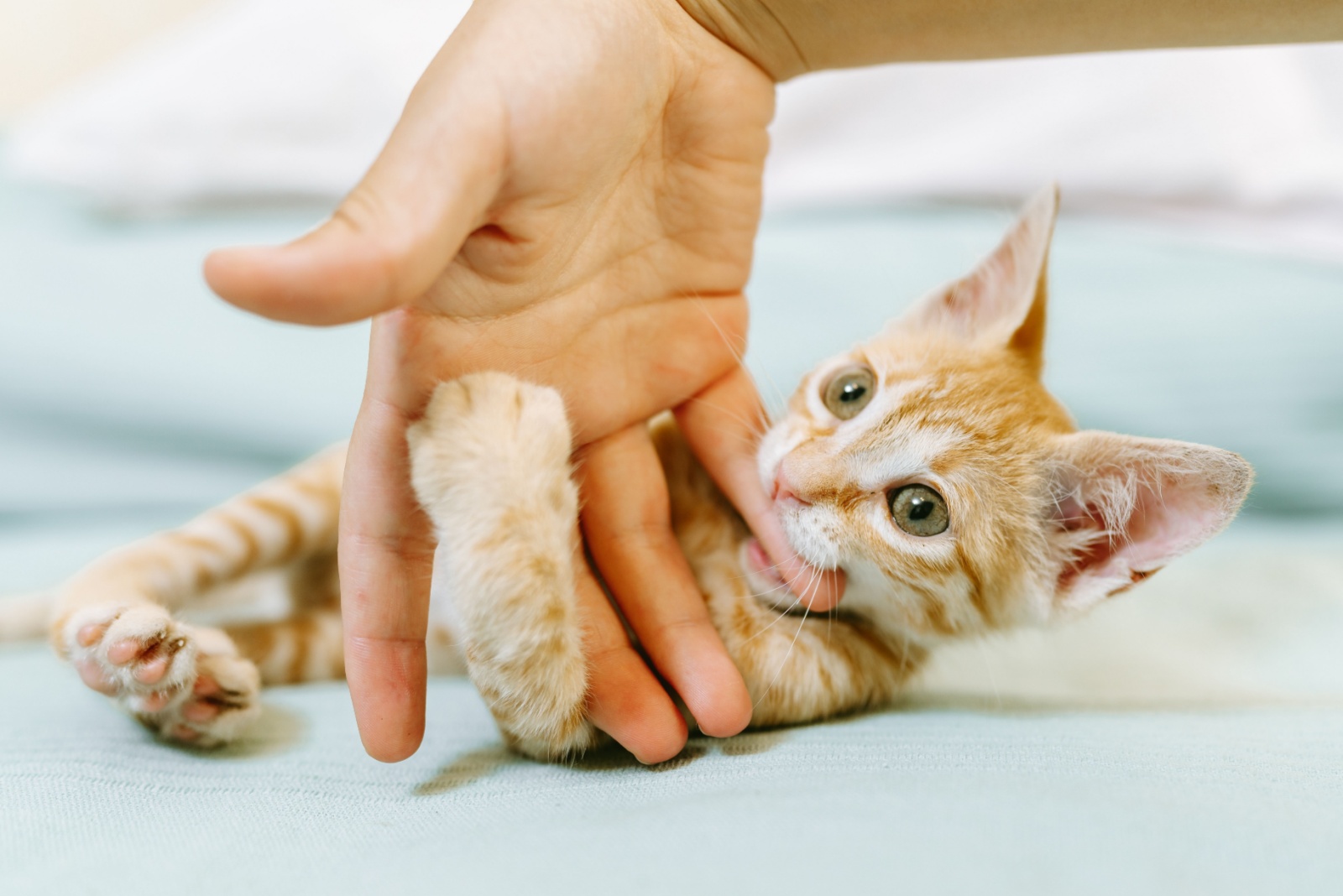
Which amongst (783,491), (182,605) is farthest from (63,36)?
(783,491)

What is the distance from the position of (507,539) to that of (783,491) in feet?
1.27

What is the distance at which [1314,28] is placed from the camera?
114 centimetres

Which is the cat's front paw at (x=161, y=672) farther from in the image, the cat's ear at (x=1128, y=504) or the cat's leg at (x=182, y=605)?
the cat's ear at (x=1128, y=504)

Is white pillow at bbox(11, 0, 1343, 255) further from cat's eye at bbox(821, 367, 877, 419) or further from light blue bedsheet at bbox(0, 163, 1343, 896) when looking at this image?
cat's eye at bbox(821, 367, 877, 419)

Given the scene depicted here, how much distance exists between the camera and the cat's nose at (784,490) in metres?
1.09

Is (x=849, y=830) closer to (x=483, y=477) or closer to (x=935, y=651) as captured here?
(x=483, y=477)

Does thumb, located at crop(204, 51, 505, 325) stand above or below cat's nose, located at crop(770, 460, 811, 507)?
above

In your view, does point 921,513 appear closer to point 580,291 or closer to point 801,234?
point 580,291

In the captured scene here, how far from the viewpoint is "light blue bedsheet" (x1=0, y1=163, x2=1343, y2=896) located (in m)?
0.68

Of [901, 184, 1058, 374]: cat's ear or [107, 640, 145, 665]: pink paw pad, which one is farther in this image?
[901, 184, 1058, 374]: cat's ear

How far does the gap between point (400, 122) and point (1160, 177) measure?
1.88 metres

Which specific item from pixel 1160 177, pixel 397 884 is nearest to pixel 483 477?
pixel 397 884

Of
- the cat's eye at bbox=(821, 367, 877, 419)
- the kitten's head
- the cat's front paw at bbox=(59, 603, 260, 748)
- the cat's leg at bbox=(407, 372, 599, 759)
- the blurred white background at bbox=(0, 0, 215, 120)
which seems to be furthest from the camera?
the blurred white background at bbox=(0, 0, 215, 120)

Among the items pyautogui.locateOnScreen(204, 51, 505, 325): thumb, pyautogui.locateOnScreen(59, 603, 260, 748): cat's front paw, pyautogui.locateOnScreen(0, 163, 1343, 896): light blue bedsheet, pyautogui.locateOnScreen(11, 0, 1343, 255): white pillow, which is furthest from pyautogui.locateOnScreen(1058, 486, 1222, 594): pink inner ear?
pyautogui.locateOnScreen(11, 0, 1343, 255): white pillow
